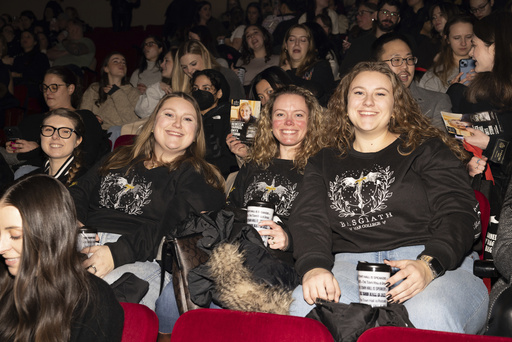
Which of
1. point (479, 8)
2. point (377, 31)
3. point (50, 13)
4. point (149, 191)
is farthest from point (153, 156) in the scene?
point (50, 13)

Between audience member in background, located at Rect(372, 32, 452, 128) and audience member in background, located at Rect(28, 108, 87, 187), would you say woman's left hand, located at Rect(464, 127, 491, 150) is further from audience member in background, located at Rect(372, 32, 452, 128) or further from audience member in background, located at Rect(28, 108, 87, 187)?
audience member in background, located at Rect(28, 108, 87, 187)

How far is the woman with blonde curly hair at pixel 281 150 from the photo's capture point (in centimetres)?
295

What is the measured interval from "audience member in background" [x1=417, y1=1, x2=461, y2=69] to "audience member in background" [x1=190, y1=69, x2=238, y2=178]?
6.48 ft

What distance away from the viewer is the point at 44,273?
5.32 feet

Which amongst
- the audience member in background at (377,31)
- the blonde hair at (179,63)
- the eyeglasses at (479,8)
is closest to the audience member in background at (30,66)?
the blonde hair at (179,63)

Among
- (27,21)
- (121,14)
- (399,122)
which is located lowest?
(399,122)

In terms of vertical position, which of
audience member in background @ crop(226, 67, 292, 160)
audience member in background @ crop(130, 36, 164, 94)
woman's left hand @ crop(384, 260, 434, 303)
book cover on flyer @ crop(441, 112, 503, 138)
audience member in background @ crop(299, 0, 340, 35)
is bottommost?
woman's left hand @ crop(384, 260, 434, 303)

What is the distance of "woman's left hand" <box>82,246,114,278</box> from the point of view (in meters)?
2.51

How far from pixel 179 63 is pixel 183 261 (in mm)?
2898

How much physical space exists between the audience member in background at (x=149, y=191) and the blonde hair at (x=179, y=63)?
67.4 inches

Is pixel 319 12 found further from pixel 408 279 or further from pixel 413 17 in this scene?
pixel 408 279

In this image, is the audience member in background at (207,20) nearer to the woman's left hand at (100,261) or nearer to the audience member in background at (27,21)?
the audience member in background at (27,21)

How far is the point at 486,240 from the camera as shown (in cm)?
255

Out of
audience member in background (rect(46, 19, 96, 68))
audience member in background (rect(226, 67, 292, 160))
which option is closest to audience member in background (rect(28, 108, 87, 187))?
audience member in background (rect(226, 67, 292, 160))
